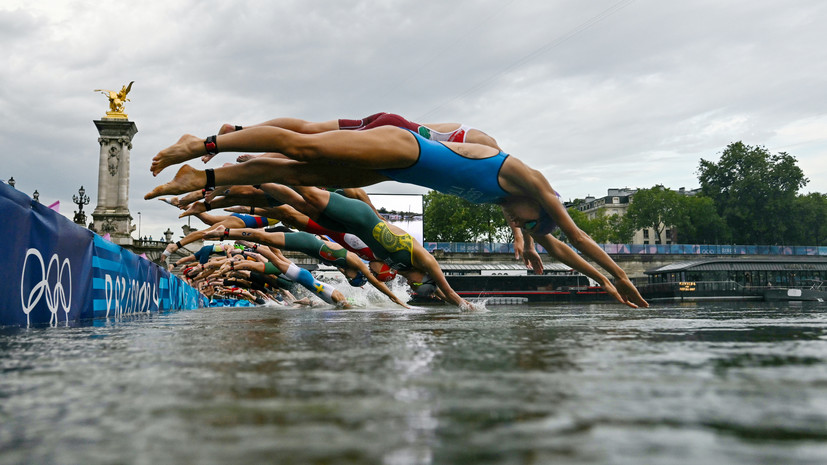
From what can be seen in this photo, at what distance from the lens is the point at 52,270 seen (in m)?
5.12

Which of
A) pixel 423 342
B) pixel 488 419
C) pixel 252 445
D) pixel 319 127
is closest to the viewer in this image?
pixel 252 445

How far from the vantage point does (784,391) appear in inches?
44.4

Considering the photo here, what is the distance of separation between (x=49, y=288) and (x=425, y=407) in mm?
4989

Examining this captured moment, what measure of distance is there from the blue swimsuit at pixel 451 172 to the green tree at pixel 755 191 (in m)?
71.1

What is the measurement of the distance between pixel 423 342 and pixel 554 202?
354 centimetres

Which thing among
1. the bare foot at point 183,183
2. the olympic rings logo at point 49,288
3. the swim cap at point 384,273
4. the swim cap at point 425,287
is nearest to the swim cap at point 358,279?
the swim cap at point 384,273

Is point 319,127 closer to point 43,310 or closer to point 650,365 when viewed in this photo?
point 43,310

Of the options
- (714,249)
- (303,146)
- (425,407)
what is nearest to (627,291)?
(303,146)

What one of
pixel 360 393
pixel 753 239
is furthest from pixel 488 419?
pixel 753 239

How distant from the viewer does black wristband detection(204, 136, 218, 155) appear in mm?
4094

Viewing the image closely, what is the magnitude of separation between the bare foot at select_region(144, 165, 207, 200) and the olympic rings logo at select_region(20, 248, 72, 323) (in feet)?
3.44

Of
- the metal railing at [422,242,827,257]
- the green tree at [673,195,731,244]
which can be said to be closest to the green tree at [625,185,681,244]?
the green tree at [673,195,731,244]

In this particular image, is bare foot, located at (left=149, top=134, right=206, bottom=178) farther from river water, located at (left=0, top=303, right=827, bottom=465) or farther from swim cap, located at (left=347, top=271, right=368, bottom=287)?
swim cap, located at (left=347, top=271, right=368, bottom=287)

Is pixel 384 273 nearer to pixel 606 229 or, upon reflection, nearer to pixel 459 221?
pixel 459 221
